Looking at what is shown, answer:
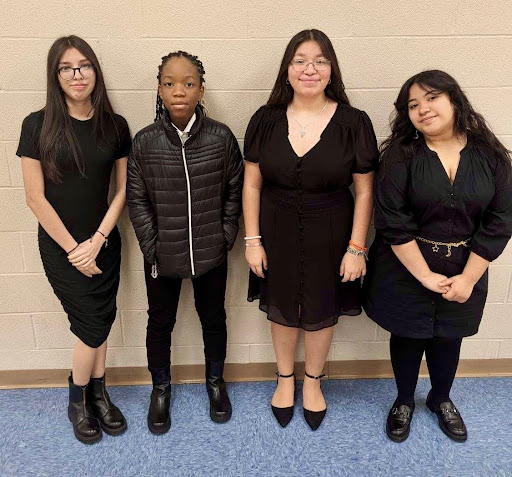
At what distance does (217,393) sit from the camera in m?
2.21

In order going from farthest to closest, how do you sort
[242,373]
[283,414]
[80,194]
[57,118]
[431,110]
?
[242,373] < [283,414] < [80,194] < [57,118] < [431,110]

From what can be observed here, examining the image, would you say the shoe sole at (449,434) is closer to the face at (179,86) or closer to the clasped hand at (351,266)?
the clasped hand at (351,266)

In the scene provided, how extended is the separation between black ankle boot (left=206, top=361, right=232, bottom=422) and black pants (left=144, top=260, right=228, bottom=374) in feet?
0.16

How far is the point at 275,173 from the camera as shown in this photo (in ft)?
6.03

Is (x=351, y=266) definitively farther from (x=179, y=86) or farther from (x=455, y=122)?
(x=179, y=86)

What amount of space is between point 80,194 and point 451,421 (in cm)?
169

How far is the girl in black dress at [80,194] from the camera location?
1777 mm

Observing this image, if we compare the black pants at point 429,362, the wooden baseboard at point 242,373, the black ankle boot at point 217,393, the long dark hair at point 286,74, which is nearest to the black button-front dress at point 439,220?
the black pants at point 429,362

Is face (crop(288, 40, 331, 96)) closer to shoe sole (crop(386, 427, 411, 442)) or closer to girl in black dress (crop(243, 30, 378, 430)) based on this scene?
girl in black dress (crop(243, 30, 378, 430))

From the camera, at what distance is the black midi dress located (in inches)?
72.0

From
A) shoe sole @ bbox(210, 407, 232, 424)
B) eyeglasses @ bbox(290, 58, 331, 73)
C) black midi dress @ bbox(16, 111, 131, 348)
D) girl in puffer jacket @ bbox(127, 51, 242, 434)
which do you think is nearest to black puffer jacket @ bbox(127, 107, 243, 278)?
girl in puffer jacket @ bbox(127, 51, 242, 434)

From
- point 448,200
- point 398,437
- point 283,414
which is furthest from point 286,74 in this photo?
point 398,437

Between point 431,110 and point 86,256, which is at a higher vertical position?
point 431,110

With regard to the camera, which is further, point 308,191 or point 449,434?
point 449,434
